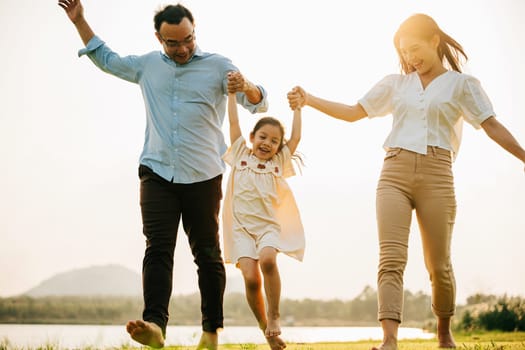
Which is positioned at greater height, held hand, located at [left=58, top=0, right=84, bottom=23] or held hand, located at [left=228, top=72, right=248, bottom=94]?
held hand, located at [left=58, top=0, right=84, bottom=23]

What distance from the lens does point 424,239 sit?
211 inches

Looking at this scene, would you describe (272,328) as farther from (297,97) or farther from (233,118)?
(297,97)

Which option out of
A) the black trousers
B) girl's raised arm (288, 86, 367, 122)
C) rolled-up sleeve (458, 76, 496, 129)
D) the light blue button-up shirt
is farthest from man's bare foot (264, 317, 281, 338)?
rolled-up sleeve (458, 76, 496, 129)

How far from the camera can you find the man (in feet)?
17.4

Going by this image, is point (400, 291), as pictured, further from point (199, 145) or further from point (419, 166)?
point (199, 145)

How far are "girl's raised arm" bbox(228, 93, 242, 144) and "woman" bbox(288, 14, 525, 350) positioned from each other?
0.47m

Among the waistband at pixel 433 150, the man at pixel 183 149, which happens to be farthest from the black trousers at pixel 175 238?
the waistband at pixel 433 150

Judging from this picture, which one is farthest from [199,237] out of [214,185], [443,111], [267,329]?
[443,111]

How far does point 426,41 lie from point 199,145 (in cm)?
197

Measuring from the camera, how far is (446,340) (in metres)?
5.59

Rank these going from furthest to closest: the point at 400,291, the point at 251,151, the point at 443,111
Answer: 1. the point at 251,151
2. the point at 443,111
3. the point at 400,291

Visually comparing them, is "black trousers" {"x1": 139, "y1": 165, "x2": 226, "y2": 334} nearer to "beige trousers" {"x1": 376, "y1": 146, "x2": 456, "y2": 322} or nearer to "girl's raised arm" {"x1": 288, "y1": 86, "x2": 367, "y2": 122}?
"girl's raised arm" {"x1": 288, "y1": 86, "x2": 367, "y2": 122}

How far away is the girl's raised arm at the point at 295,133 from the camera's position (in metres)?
5.83

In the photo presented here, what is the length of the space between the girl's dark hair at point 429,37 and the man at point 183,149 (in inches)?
47.5
